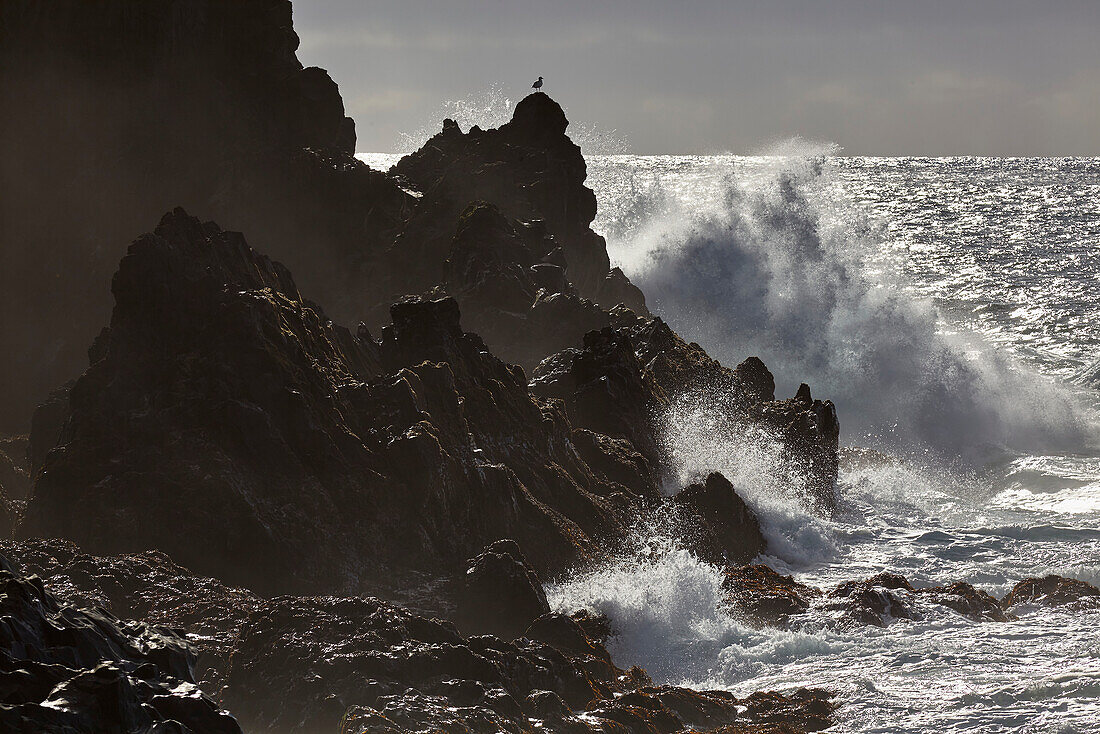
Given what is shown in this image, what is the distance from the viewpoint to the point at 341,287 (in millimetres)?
35781

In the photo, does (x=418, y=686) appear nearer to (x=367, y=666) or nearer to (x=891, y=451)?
(x=367, y=666)

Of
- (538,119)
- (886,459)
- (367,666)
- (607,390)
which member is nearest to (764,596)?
(607,390)

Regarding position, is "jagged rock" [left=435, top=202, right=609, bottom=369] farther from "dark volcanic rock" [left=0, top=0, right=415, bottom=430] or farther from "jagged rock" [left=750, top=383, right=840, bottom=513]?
"jagged rock" [left=750, top=383, right=840, bottom=513]

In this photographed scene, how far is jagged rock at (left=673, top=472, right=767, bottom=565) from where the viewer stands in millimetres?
22938

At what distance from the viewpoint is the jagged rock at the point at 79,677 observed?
7.13 metres

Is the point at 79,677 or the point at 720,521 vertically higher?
the point at 720,521

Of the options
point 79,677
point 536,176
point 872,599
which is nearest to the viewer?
point 79,677

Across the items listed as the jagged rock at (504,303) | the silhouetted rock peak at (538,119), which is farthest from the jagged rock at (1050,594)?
the silhouetted rock peak at (538,119)

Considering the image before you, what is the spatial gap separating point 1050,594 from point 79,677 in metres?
19.4

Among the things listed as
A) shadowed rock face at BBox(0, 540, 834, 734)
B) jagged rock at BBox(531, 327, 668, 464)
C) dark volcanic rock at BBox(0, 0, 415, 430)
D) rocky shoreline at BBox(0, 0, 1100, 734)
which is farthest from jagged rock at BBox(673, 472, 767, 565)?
dark volcanic rock at BBox(0, 0, 415, 430)

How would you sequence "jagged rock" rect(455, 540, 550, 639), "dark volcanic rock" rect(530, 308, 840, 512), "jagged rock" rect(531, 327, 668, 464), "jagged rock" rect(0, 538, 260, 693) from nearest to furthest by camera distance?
"jagged rock" rect(0, 538, 260, 693), "jagged rock" rect(455, 540, 550, 639), "jagged rock" rect(531, 327, 668, 464), "dark volcanic rock" rect(530, 308, 840, 512)

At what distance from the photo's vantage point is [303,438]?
1775cm

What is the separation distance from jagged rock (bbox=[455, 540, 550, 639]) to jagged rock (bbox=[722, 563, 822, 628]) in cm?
489

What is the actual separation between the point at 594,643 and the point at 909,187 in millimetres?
156012
